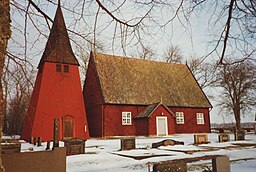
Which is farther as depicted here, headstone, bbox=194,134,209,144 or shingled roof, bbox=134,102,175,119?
shingled roof, bbox=134,102,175,119

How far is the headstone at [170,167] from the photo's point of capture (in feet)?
14.2

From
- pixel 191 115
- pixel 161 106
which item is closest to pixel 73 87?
pixel 161 106

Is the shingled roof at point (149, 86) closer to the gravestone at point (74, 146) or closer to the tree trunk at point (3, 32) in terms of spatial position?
the gravestone at point (74, 146)

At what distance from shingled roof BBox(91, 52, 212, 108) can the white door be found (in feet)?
8.63

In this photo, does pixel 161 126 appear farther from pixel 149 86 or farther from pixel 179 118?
pixel 149 86

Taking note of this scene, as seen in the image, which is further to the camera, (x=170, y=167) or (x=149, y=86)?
(x=149, y=86)

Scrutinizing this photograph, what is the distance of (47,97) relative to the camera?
21734 mm

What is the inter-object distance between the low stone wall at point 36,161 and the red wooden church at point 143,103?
1621 centimetres

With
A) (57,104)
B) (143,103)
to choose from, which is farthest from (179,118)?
(57,104)

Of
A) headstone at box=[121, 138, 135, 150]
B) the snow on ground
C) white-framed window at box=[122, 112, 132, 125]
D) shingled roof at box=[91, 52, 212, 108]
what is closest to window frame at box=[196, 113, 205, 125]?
shingled roof at box=[91, 52, 212, 108]

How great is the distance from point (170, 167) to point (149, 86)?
25.0m

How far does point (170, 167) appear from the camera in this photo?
443cm

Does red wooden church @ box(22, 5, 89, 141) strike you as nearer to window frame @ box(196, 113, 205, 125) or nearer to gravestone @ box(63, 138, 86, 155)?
gravestone @ box(63, 138, 86, 155)

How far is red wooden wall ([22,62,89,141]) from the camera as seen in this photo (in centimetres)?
2108
